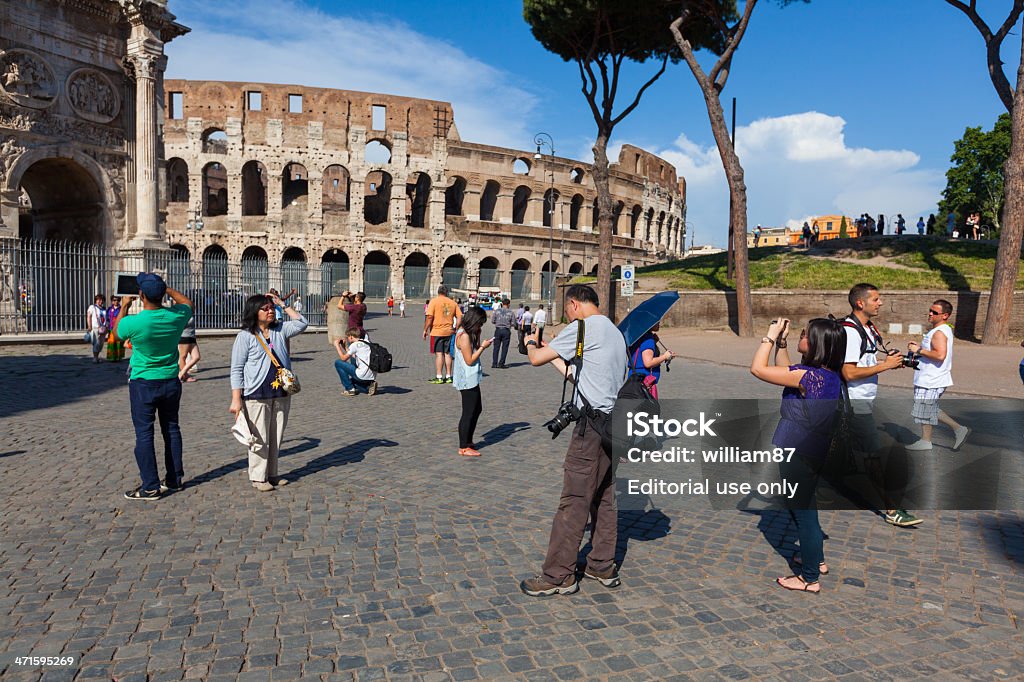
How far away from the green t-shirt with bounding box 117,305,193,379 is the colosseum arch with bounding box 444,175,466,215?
1685 inches

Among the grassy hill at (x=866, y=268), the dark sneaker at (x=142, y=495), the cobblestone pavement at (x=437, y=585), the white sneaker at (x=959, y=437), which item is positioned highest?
the grassy hill at (x=866, y=268)

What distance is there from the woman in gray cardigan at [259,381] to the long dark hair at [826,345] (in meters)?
3.78

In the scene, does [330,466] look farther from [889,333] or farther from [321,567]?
[889,333]

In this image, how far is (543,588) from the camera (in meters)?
3.55

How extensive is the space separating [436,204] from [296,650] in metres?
44.5

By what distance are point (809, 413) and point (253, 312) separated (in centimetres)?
396

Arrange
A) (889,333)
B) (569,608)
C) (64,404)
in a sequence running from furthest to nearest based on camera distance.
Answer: (889,333) < (64,404) < (569,608)

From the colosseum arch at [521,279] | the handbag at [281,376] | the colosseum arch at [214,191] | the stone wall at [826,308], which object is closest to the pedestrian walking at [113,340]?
the handbag at [281,376]

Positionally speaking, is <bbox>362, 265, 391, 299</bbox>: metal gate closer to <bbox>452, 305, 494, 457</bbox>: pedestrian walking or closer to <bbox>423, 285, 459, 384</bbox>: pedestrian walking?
<bbox>423, 285, 459, 384</bbox>: pedestrian walking

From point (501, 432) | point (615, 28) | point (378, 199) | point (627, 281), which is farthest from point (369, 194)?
point (501, 432)

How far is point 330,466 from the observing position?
6.08 meters

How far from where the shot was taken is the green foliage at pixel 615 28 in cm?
2339

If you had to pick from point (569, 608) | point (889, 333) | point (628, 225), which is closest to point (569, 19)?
point (889, 333)

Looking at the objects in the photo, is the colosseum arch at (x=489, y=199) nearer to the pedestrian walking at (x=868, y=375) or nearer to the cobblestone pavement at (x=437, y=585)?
the cobblestone pavement at (x=437, y=585)
